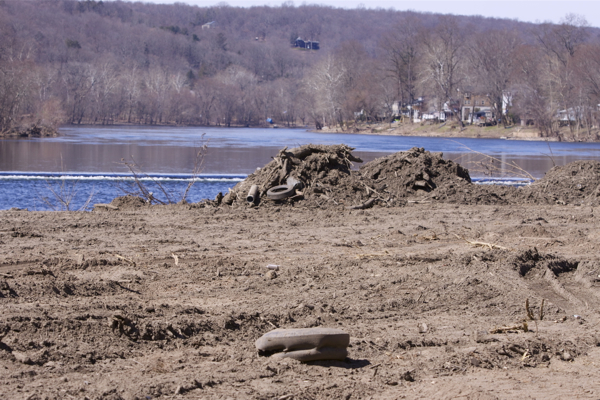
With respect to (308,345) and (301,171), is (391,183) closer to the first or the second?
(301,171)

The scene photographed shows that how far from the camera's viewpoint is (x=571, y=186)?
44.6ft

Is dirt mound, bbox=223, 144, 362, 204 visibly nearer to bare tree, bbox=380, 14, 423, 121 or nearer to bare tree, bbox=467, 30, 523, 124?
bare tree, bbox=467, 30, 523, 124

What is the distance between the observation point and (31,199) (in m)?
16.2

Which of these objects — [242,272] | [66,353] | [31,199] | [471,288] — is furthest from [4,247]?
[31,199]

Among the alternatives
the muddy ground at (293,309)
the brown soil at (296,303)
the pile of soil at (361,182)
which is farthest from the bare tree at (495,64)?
the muddy ground at (293,309)

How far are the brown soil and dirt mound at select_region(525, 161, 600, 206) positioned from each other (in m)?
2.15

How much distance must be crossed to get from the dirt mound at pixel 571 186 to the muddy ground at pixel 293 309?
3592 mm

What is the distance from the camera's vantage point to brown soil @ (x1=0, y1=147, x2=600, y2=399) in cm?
381

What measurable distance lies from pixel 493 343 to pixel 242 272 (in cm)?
294

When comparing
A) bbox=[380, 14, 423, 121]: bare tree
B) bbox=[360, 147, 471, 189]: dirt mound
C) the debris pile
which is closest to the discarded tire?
the debris pile

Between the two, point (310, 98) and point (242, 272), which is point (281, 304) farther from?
point (310, 98)

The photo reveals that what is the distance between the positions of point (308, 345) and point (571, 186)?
1138 centimetres

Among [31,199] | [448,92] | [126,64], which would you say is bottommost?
[31,199]

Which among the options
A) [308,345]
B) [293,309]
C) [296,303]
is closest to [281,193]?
[296,303]
